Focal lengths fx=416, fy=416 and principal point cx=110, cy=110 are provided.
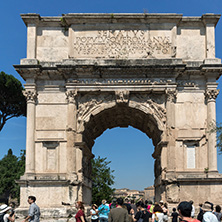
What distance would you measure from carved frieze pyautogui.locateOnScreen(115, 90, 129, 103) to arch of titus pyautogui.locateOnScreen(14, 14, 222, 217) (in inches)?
1.7

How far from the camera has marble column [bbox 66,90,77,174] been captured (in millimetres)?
17734

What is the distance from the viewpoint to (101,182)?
1519 inches

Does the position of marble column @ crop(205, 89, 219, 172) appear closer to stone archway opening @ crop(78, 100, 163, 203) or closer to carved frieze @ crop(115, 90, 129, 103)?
stone archway opening @ crop(78, 100, 163, 203)

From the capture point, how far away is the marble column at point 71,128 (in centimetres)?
1773

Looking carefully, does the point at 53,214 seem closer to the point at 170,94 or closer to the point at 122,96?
the point at 122,96

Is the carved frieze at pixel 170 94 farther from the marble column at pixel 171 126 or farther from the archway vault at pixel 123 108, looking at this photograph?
the archway vault at pixel 123 108

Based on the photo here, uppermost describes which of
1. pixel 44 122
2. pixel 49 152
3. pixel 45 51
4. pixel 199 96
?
pixel 45 51

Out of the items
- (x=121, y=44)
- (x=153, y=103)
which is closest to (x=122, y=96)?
(x=153, y=103)

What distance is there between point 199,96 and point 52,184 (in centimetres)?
748

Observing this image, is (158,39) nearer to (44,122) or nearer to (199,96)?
(199,96)

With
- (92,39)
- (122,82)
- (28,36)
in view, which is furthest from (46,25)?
(122,82)

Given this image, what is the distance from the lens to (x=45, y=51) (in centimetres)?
1892

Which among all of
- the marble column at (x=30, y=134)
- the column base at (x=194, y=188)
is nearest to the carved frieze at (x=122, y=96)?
the marble column at (x=30, y=134)

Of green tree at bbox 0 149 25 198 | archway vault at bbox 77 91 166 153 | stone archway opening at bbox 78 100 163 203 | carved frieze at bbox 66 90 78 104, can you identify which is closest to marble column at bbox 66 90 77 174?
carved frieze at bbox 66 90 78 104
